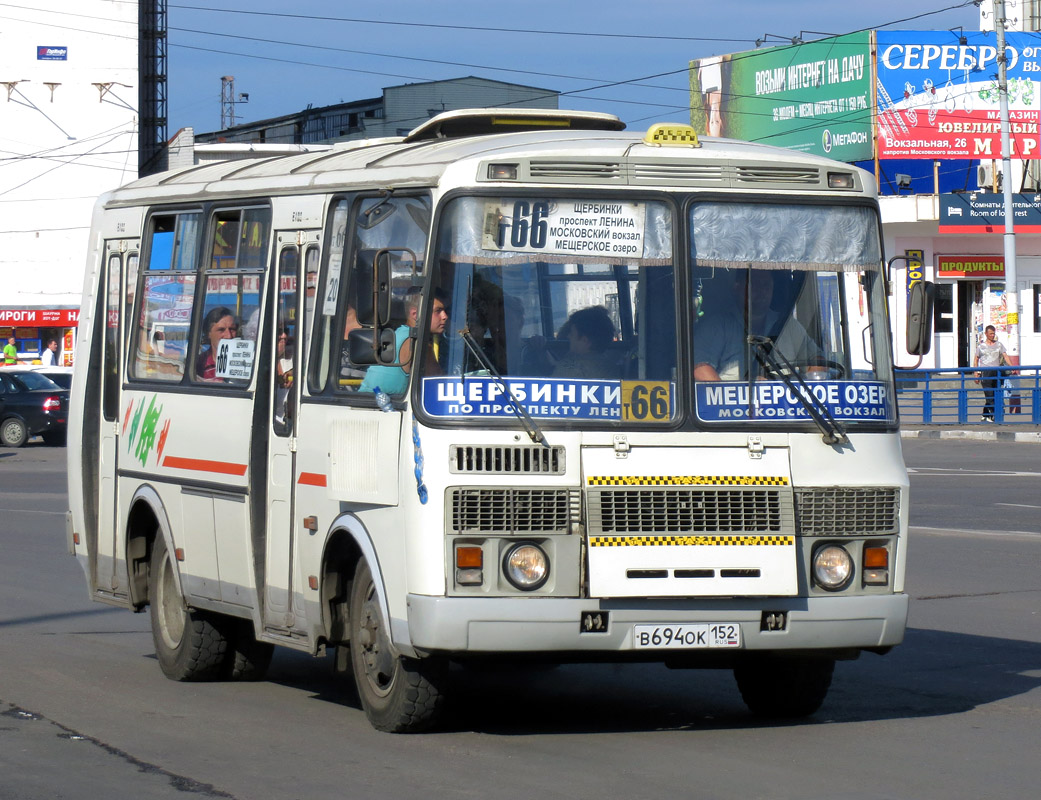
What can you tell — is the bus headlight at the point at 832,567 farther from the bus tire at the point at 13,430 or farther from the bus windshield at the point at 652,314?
the bus tire at the point at 13,430

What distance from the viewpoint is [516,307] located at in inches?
287

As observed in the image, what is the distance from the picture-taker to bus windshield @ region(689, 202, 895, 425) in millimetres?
7469

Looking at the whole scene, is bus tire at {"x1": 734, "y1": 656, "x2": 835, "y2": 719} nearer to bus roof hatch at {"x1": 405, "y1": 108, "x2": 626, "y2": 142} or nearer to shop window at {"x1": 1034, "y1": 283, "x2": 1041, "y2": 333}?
bus roof hatch at {"x1": 405, "y1": 108, "x2": 626, "y2": 142}

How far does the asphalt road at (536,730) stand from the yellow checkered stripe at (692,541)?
86cm

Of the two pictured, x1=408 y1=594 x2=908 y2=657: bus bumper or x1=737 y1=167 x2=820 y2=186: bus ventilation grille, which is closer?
x1=408 y1=594 x2=908 y2=657: bus bumper

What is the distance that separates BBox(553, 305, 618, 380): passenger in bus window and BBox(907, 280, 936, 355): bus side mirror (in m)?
1.56

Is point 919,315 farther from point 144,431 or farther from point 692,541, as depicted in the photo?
point 144,431

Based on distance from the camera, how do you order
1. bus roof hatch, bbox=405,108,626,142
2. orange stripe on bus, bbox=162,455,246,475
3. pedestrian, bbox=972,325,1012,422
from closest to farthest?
orange stripe on bus, bbox=162,455,246,475 < bus roof hatch, bbox=405,108,626,142 < pedestrian, bbox=972,325,1012,422

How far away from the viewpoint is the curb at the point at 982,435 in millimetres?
31031

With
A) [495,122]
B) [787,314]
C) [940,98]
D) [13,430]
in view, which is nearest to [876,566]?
[787,314]

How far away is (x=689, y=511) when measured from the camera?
284 inches

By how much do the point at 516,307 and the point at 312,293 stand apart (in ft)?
4.65

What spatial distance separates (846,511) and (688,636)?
0.89 meters

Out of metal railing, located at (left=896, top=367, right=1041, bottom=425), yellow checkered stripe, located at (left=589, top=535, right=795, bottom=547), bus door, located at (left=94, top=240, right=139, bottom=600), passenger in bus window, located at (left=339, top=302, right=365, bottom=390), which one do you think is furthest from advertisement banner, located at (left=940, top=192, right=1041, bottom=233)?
yellow checkered stripe, located at (left=589, top=535, right=795, bottom=547)
